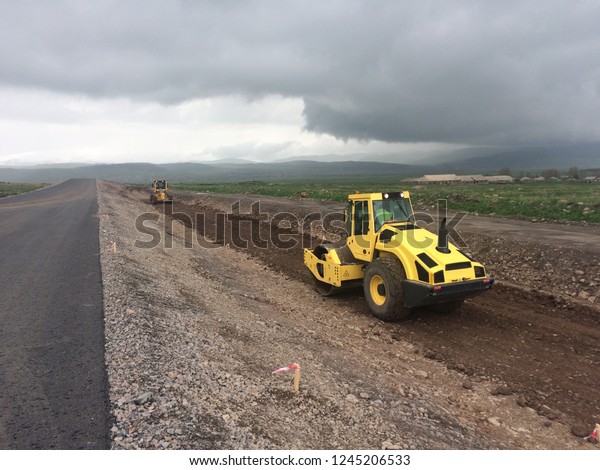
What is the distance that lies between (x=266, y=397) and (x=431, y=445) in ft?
7.27

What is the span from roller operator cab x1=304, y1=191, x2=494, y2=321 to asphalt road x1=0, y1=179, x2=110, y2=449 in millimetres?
6285

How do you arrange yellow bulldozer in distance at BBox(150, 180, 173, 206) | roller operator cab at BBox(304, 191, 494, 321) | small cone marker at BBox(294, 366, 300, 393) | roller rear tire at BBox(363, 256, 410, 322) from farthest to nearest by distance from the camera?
yellow bulldozer in distance at BBox(150, 180, 173, 206) → roller rear tire at BBox(363, 256, 410, 322) → roller operator cab at BBox(304, 191, 494, 321) → small cone marker at BBox(294, 366, 300, 393)

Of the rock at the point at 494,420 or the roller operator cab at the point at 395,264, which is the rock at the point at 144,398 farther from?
the roller operator cab at the point at 395,264

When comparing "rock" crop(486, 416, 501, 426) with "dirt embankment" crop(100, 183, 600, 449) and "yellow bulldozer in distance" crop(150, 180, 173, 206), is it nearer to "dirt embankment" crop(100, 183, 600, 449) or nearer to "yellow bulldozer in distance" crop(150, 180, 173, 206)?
"dirt embankment" crop(100, 183, 600, 449)

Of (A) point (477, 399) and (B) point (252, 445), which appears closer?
(B) point (252, 445)

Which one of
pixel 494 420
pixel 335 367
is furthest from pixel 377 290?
pixel 494 420

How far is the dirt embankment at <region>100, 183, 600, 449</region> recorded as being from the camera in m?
4.78

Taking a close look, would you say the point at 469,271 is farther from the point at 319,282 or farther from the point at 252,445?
the point at 252,445

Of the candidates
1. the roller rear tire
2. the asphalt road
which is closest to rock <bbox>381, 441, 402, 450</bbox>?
the asphalt road

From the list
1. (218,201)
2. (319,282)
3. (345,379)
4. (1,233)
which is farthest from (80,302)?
(218,201)

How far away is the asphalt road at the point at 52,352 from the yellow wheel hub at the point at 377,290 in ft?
21.0

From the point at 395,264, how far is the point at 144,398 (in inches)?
256

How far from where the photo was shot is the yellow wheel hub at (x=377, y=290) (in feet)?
33.0

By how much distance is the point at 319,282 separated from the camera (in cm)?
1273
